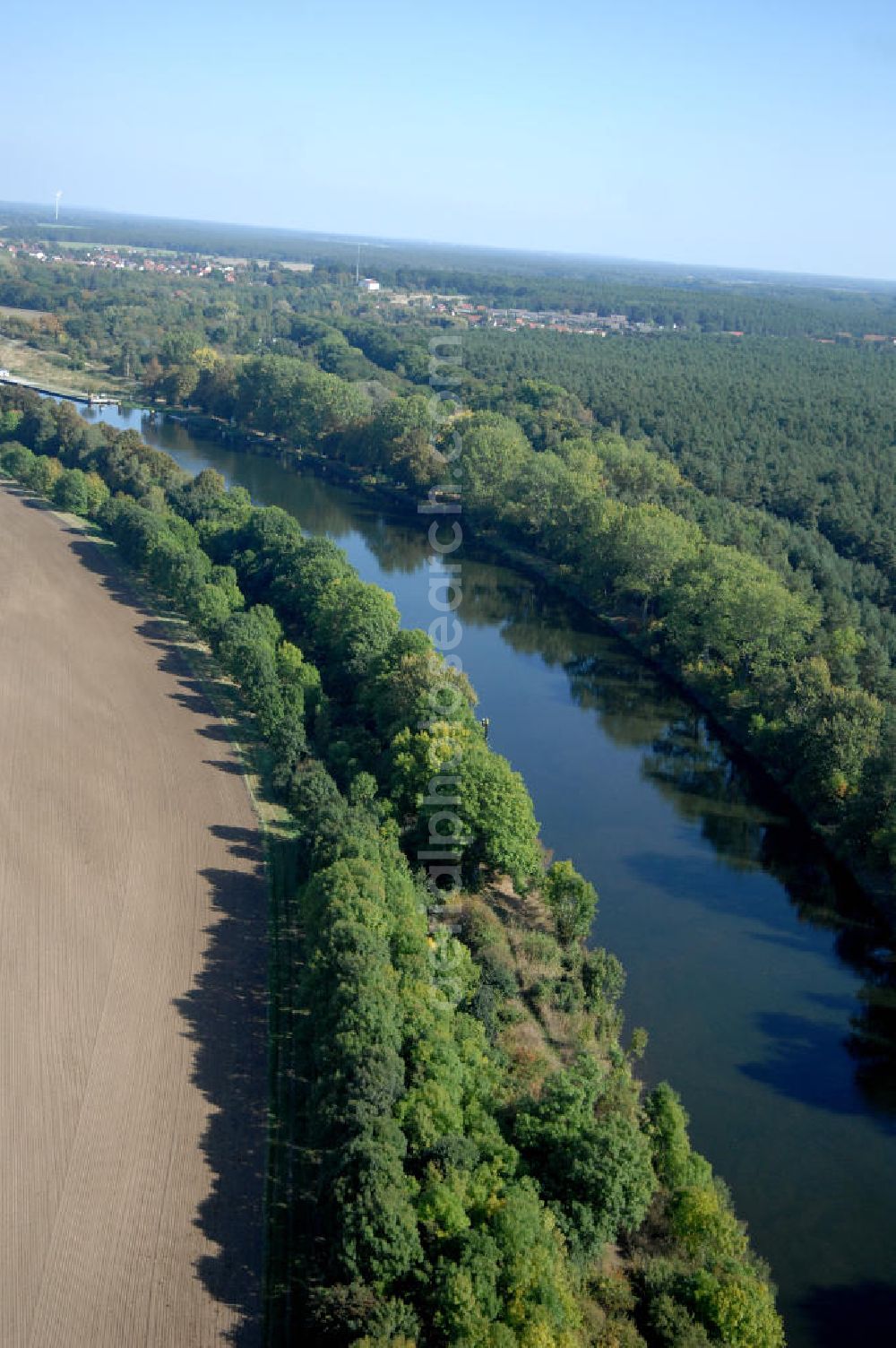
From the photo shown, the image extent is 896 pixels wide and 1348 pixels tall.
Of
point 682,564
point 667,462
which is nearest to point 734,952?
point 682,564

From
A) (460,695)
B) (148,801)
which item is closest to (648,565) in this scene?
(460,695)

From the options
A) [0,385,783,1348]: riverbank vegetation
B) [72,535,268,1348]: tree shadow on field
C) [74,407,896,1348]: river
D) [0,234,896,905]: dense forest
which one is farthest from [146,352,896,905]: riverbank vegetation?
[72,535,268,1348]: tree shadow on field

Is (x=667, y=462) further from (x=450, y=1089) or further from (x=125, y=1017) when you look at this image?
(x=450, y=1089)

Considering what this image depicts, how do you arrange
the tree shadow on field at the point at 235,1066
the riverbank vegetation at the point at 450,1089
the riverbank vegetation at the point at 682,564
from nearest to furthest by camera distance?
the riverbank vegetation at the point at 450,1089 → the tree shadow on field at the point at 235,1066 → the riverbank vegetation at the point at 682,564

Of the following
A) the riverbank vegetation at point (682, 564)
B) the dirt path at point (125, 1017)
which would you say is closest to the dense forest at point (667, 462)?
the riverbank vegetation at point (682, 564)

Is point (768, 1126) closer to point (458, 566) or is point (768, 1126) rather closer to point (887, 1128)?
point (887, 1128)

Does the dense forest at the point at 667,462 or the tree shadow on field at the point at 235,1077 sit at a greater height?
the dense forest at the point at 667,462

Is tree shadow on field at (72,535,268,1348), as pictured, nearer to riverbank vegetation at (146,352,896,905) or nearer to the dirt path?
the dirt path

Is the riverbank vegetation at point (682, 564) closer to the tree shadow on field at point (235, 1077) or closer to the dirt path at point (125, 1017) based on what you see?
the tree shadow on field at point (235, 1077)
